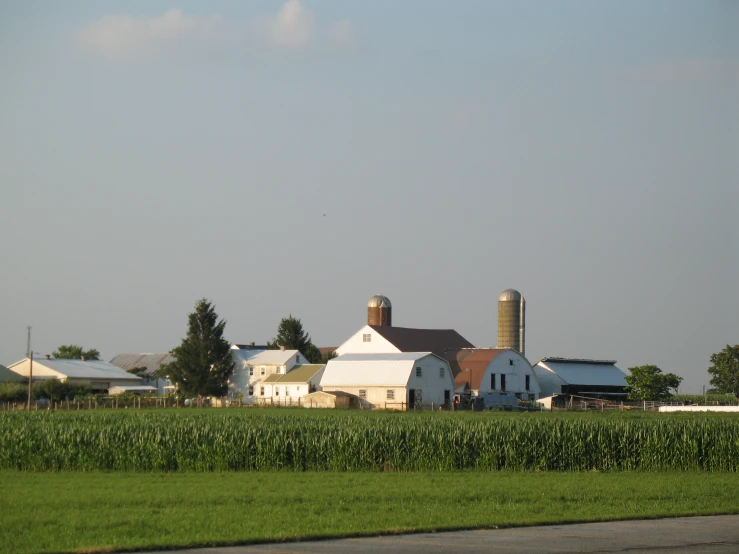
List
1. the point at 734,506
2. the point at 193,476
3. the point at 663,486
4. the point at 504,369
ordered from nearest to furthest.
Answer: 1. the point at 734,506
2. the point at 663,486
3. the point at 193,476
4. the point at 504,369

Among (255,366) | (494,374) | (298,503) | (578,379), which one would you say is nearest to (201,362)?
(255,366)

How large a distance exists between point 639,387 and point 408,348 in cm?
2335

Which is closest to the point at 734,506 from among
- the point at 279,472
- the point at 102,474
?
the point at 279,472

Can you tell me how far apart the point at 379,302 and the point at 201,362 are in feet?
70.5

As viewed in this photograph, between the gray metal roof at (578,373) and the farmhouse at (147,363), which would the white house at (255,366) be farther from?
the gray metal roof at (578,373)

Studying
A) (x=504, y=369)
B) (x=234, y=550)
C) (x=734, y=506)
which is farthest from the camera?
(x=504, y=369)

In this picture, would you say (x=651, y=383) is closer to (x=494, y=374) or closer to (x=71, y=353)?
(x=494, y=374)

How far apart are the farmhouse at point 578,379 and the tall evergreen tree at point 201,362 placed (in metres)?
33.1

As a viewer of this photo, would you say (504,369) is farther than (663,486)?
Yes

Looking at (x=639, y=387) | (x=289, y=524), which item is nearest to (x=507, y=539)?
(x=289, y=524)

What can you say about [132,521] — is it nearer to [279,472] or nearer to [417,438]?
[279,472]

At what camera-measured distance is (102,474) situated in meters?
29.2

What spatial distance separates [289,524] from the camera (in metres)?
17.4

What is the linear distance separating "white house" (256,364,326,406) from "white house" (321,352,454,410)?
4639 mm
